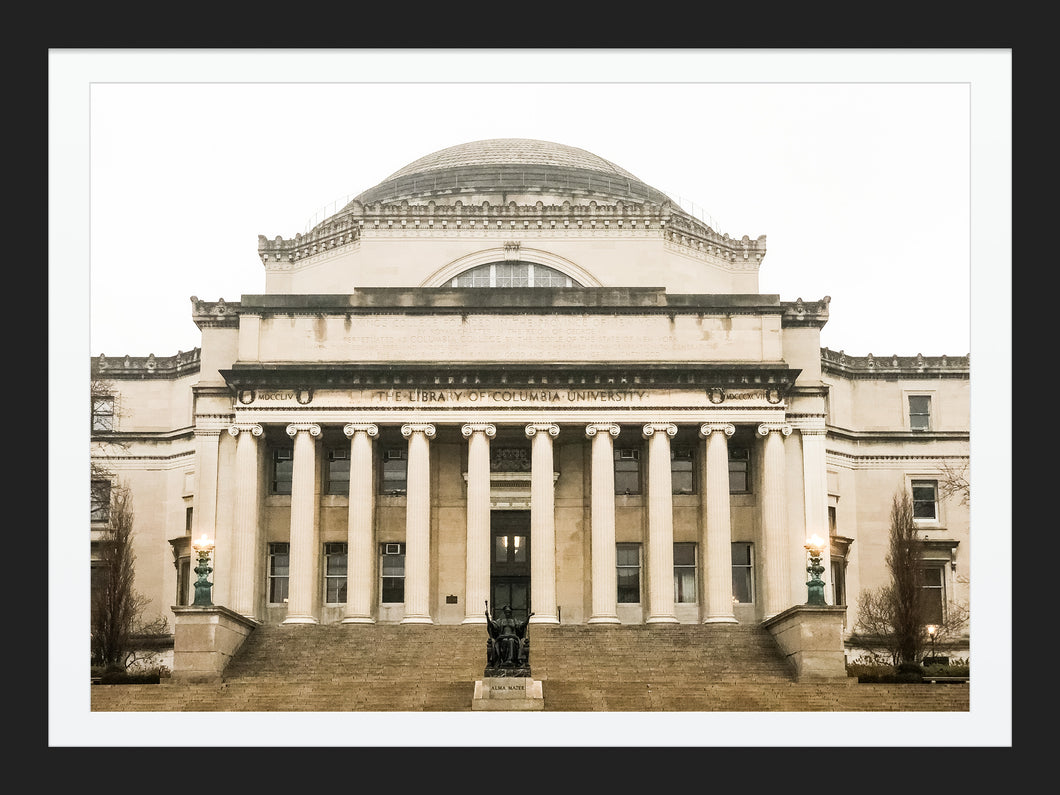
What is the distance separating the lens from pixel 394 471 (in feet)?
209

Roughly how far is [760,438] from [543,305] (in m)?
8.14

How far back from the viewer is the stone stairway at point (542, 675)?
5003 centimetres

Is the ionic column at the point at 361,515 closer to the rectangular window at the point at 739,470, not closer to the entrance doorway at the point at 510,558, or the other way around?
the entrance doorway at the point at 510,558

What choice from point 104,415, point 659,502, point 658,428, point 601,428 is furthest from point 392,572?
point 104,415

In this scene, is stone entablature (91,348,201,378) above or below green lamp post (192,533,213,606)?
above

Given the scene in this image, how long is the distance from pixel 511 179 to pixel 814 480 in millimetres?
16568

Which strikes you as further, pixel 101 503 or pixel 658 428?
pixel 101 503

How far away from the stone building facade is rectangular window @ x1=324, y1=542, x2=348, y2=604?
0.24ft

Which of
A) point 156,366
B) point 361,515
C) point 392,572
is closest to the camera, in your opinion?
point 361,515

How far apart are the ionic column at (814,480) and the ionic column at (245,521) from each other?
17419 millimetres

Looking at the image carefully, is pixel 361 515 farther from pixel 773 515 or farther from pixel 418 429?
pixel 773 515

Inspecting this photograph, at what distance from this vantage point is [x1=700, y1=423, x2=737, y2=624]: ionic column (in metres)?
60.8

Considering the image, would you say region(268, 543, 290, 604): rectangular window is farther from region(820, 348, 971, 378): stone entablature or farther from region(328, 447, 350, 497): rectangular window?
region(820, 348, 971, 378): stone entablature

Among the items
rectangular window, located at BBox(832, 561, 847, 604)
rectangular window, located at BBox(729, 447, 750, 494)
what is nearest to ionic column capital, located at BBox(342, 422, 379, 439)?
rectangular window, located at BBox(729, 447, 750, 494)
